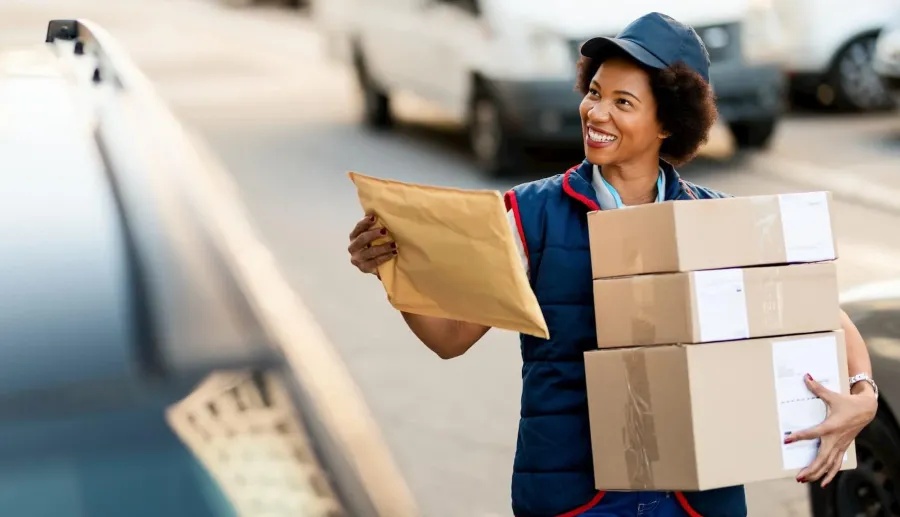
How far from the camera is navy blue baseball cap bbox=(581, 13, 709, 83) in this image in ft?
8.98

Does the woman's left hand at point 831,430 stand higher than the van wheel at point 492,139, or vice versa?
the woman's left hand at point 831,430

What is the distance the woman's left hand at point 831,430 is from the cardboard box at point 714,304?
120 mm

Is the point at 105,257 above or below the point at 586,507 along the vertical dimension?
above

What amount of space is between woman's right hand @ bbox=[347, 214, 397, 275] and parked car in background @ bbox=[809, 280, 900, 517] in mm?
1678

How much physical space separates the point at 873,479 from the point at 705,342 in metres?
1.50

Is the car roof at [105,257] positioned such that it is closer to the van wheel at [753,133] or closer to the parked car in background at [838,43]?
the van wheel at [753,133]

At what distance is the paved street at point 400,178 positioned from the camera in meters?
5.64

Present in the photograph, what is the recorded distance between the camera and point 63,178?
8.09ft

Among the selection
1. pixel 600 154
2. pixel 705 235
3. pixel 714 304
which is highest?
pixel 600 154

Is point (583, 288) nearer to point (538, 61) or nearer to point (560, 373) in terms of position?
point (560, 373)

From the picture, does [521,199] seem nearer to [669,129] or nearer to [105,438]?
[669,129]

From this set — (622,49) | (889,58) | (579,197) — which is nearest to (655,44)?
(622,49)

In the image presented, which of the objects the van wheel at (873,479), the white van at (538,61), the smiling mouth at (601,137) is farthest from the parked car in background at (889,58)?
the smiling mouth at (601,137)

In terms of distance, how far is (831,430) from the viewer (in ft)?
8.89
